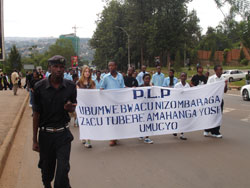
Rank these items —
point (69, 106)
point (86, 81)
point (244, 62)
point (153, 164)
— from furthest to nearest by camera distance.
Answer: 1. point (244, 62)
2. point (86, 81)
3. point (153, 164)
4. point (69, 106)

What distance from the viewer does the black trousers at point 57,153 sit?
3.54m

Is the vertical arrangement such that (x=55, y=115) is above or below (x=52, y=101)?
below

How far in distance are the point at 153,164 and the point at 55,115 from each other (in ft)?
8.72

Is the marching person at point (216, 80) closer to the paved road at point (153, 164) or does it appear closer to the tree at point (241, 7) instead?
the paved road at point (153, 164)

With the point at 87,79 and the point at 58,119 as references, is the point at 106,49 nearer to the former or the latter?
the point at 87,79

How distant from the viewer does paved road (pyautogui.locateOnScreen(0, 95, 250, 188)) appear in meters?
4.76

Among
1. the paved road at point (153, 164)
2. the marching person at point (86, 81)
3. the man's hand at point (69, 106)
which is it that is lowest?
the paved road at point (153, 164)

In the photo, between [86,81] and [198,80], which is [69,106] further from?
[198,80]

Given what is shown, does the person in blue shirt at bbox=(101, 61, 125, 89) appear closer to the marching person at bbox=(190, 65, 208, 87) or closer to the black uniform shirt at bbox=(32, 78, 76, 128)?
the marching person at bbox=(190, 65, 208, 87)

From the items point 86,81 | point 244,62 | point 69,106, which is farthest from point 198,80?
point 244,62

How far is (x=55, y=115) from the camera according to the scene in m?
3.56

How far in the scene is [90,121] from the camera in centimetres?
691

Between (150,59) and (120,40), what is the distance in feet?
28.5

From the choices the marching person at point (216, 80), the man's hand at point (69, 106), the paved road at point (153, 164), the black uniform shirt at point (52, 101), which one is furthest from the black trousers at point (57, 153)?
the marching person at point (216, 80)
